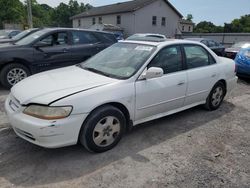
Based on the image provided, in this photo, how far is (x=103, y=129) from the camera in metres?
3.46

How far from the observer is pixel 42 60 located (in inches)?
267

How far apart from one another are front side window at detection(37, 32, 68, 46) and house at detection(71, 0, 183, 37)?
88.6ft

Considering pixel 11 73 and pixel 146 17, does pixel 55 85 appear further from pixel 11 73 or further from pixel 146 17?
pixel 146 17

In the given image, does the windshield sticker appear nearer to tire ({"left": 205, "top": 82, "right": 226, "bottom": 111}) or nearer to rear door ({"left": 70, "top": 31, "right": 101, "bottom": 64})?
tire ({"left": 205, "top": 82, "right": 226, "bottom": 111})

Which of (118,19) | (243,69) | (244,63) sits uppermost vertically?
(118,19)

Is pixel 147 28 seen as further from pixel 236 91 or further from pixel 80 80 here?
pixel 80 80

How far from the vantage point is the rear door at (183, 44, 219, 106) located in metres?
4.63

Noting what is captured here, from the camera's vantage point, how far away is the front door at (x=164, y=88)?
3.84 meters

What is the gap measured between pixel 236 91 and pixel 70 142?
5.55 m

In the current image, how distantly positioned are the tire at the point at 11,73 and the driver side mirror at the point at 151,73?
397cm

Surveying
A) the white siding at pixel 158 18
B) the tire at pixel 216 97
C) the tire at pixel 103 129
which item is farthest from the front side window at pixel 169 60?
the white siding at pixel 158 18

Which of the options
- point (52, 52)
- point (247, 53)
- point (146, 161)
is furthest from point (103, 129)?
point (247, 53)

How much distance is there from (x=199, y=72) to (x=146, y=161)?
2172mm

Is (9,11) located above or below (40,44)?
above
